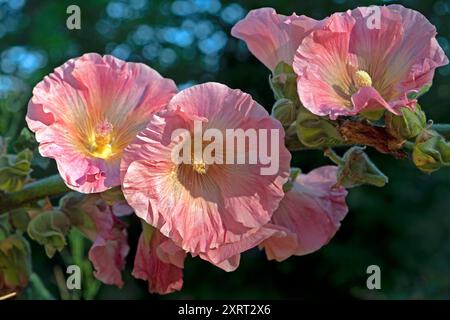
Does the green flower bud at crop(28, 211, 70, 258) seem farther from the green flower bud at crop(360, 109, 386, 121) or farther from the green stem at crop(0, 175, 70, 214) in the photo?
the green flower bud at crop(360, 109, 386, 121)

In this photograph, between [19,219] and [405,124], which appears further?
[19,219]

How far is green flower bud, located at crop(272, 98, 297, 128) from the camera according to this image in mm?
548

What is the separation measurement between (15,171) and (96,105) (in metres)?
0.08

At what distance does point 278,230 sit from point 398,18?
17 cm

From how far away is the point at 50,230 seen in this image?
632 mm

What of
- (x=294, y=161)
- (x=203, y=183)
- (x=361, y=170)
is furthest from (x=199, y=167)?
(x=294, y=161)

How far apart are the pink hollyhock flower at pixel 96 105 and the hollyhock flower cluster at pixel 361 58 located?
102mm

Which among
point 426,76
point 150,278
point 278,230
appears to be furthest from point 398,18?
point 150,278

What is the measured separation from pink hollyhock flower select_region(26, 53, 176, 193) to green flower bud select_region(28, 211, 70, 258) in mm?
88

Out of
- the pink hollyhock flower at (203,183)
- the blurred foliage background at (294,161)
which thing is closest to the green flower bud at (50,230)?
the pink hollyhock flower at (203,183)

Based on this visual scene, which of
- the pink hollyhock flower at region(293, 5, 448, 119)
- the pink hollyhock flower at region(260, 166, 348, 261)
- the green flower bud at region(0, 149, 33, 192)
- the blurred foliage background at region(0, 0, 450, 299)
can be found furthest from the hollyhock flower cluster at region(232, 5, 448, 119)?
the blurred foliage background at region(0, 0, 450, 299)

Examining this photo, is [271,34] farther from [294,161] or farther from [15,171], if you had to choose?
[294,161]

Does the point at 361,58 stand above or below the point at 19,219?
above

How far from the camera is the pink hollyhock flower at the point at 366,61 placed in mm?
528
